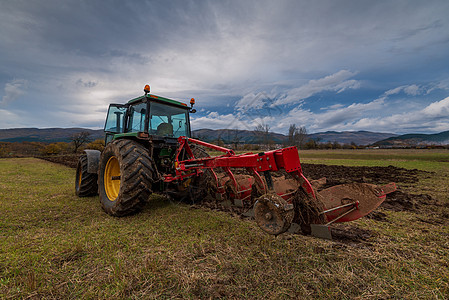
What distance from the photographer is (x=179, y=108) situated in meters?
5.09

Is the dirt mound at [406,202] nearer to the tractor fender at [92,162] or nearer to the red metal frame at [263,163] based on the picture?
the red metal frame at [263,163]

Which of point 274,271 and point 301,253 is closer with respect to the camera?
point 274,271

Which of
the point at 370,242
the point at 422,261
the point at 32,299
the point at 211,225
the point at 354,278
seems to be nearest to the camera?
the point at 32,299

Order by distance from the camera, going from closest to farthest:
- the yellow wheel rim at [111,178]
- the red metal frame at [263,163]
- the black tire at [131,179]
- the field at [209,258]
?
1. the field at [209,258]
2. the red metal frame at [263,163]
3. the black tire at [131,179]
4. the yellow wheel rim at [111,178]

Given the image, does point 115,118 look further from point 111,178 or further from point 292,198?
point 292,198

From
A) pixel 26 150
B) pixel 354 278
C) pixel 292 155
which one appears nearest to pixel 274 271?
pixel 354 278

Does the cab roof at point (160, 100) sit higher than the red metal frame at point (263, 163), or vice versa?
the cab roof at point (160, 100)

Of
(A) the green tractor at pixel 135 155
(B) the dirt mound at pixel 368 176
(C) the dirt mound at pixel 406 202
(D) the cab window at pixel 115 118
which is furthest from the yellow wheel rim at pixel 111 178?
(B) the dirt mound at pixel 368 176

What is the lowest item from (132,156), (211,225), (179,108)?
(211,225)

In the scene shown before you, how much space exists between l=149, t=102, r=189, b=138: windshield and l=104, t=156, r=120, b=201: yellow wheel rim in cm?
104

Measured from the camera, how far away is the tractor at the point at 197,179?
2.58 metres

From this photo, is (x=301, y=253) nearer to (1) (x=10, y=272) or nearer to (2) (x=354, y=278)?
(2) (x=354, y=278)

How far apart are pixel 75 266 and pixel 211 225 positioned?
174 cm

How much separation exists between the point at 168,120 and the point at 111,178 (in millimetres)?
1718
